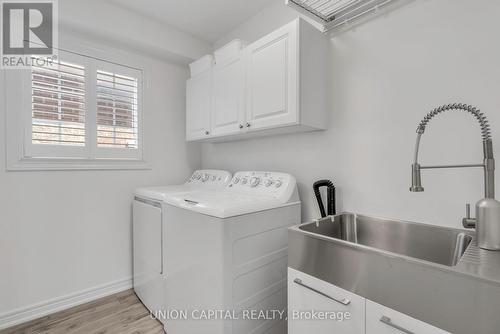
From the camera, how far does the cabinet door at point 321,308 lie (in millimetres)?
922

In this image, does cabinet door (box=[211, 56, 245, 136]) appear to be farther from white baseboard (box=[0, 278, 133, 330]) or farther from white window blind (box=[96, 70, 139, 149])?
white baseboard (box=[0, 278, 133, 330])

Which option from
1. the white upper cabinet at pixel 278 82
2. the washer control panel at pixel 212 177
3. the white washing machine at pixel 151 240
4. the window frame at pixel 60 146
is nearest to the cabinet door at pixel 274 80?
the white upper cabinet at pixel 278 82

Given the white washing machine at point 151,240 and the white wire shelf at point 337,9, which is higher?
the white wire shelf at point 337,9

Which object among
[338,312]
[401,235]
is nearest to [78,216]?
[338,312]

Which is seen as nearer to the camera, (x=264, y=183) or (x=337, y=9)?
(x=337, y=9)

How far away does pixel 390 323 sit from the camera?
807 millimetres

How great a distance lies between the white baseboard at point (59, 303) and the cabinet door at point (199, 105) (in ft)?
5.16

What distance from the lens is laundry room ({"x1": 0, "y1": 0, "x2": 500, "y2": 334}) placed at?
101 centimetres

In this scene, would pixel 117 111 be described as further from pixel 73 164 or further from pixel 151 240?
pixel 151 240

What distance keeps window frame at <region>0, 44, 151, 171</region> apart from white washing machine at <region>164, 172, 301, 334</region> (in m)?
1.01

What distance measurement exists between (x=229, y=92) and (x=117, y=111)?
1.15 m

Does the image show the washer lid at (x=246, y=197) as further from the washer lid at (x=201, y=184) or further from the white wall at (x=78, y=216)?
the white wall at (x=78, y=216)

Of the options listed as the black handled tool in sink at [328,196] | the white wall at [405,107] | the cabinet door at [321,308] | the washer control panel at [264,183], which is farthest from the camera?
the washer control panel at [264,183]

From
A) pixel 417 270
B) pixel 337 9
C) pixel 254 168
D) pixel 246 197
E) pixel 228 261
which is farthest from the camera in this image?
pixel 254 168
